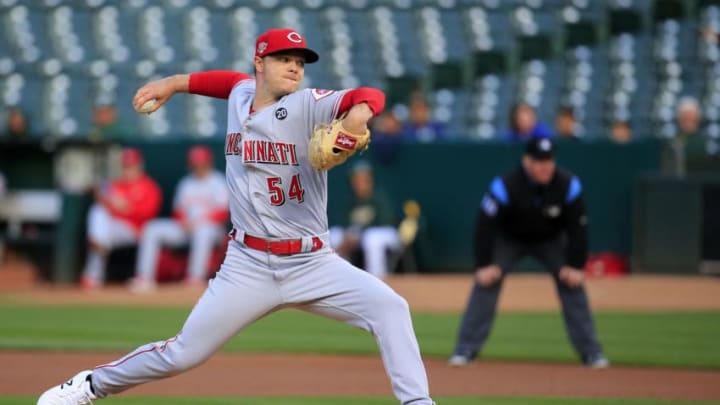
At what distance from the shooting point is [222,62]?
16.1m

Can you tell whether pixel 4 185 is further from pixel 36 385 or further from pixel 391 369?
pixel 391 369

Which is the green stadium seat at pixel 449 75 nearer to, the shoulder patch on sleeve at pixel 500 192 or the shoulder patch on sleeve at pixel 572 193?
the shoulder patch on sleeve at pixel 500 192

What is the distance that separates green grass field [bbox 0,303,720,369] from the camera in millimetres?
8875

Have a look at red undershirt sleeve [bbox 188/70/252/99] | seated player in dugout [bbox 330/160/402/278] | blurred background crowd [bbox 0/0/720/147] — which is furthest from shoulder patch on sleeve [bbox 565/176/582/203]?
blurred background crowd [bbox 0/0/720/147]

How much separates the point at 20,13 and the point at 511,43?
22.0 feet

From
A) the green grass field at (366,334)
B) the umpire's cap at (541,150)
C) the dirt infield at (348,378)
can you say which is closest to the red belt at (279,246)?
the dirt infield at (348,378)

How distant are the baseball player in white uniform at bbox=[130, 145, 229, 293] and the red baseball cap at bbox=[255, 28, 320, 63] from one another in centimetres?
831

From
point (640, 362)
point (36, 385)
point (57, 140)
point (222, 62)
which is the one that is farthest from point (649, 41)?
point (36, 385)

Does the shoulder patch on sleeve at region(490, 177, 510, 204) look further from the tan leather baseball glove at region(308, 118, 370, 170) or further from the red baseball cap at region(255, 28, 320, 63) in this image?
the tan leather baseball glove at region(308, 118, 370, 170)

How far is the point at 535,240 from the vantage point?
8.31 m

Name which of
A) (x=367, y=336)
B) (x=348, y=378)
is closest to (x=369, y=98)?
(x=348, y=378)

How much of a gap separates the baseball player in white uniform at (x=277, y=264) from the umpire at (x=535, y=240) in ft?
9.65

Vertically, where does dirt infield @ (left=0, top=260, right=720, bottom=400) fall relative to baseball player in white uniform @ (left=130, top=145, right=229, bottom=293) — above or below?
below

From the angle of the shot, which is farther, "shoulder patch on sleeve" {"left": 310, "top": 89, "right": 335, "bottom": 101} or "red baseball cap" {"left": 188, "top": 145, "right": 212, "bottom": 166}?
"red baseball cap" {"left": 188, "top": 145, "right": 212, "bottom": 166}
